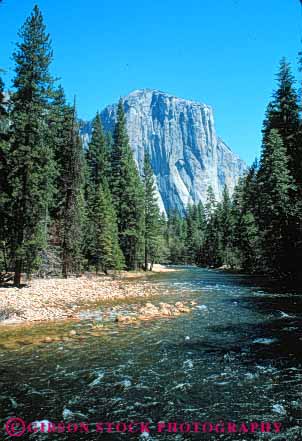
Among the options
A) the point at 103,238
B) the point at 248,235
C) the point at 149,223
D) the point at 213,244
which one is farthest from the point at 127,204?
the point at 213,244

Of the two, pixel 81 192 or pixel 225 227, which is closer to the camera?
pixel 81 192

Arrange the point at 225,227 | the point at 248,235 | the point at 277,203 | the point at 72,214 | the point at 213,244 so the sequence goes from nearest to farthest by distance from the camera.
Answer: the point at 277,203
the point at 72,214
the point at 248,235
the point at 225,227
the point at 213,244

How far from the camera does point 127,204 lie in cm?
4484

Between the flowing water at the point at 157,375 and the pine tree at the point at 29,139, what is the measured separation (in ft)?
31.4

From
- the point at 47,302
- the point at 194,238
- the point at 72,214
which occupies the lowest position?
the point at 47,302

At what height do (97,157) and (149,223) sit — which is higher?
(97,157)

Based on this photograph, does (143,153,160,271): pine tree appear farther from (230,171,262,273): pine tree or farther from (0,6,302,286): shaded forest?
(230,171,262,273): pine tree

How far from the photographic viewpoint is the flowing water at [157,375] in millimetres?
5500

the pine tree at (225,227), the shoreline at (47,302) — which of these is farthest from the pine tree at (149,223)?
the shoreline at (47,302)

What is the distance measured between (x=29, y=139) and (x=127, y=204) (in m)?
24.9

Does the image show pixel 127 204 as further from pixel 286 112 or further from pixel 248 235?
pixel 286 112

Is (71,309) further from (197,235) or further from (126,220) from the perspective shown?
(197,235)

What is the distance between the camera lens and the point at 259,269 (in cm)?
3675

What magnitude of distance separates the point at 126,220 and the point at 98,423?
38898 mm
